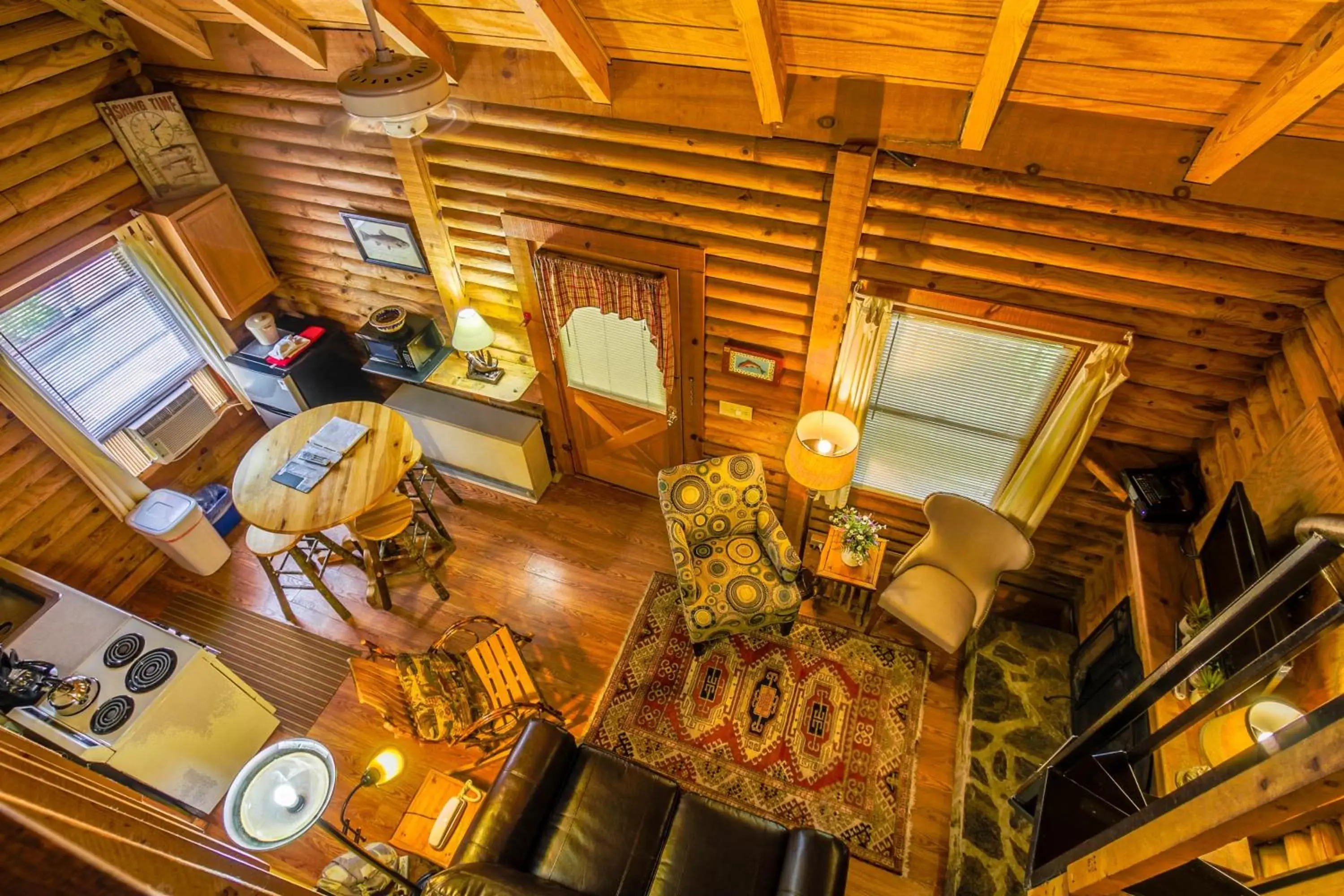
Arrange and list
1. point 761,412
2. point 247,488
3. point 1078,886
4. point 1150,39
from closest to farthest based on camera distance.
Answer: point 1078,886 < point 1150,39 < point 247,488 < point 761,412

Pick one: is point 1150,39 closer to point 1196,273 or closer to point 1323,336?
point 1196,273

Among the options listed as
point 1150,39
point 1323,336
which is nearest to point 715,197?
point 1150,39

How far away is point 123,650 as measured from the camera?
11.5 ft

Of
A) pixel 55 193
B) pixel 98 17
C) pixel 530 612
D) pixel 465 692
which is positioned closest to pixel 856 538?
pixel 530 612

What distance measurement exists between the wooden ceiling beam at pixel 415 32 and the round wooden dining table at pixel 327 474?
2.18 meters

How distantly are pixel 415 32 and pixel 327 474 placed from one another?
2.53m

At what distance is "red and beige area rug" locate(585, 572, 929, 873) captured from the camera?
12.3ft

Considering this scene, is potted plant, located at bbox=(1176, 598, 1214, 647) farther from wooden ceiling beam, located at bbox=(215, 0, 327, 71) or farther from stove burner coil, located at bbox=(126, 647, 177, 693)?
wooden ceiling beam, located at bbox=(215, 0, 327, 71)

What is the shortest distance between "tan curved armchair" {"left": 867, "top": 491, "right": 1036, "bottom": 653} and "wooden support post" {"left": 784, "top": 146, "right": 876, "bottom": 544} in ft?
3.32

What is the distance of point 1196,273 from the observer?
9.59ft

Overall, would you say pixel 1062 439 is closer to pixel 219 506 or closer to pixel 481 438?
pixel 481 438

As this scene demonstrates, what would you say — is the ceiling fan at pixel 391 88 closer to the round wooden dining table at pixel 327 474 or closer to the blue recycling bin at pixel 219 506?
the round wooden dining table at pixel 327 474

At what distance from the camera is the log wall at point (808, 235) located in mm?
2906

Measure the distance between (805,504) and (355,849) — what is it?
10.6ft
